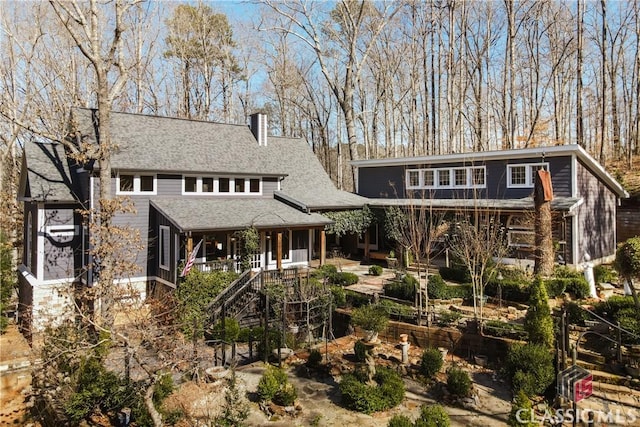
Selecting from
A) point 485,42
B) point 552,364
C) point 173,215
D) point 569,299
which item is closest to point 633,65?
point 485,42

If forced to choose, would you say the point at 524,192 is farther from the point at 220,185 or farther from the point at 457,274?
the point at 220,185

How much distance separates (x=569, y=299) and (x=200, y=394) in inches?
458

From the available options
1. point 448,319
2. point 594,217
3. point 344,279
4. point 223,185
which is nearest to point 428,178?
point 594,217

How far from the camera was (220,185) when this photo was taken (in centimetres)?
1966

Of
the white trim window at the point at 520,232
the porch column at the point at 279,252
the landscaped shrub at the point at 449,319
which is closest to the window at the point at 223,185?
the porch column at the point at 279,252

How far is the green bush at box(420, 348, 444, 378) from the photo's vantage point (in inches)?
394

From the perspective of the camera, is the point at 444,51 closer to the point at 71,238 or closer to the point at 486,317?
the point at 486,317

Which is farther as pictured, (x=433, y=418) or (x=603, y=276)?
(x=603, y=276)

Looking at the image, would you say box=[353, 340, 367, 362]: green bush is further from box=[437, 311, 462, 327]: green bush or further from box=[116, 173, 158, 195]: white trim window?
box=[116, 173, 158, 195]: white trim window

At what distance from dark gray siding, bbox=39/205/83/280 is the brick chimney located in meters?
9.80

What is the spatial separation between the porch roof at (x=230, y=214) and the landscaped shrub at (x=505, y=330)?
9.41 meters

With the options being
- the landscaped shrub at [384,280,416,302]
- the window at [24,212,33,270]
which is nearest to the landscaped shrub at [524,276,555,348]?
the landscaped shrub at [384,280,416,302]

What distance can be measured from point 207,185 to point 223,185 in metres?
0.79

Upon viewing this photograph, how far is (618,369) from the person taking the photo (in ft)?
31.1
